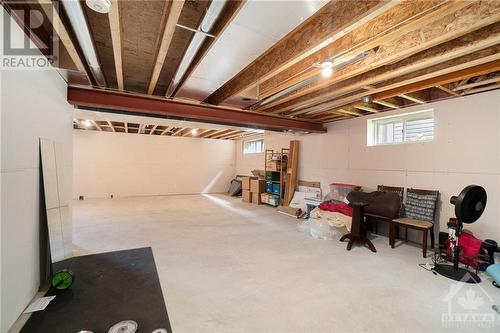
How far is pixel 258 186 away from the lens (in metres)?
7.18

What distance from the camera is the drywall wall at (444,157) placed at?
3.18 meters

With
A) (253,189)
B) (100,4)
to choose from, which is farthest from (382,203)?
(100,4)

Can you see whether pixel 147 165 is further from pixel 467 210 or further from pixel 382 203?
pixel 467 210

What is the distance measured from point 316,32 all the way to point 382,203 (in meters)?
3.22

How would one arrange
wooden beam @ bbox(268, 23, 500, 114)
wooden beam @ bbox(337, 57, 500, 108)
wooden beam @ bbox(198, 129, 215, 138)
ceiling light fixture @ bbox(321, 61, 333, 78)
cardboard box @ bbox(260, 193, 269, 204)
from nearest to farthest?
1. wooden beam @ bbox(268, 23, 500, 114)
2. ceiling light fixture @ bbox(321, 61, 333, 78)
3. wooden beam @ bbox(337, 57, 500, 108)
4. cardboard box @ bbox(260, 193, 269, 204)
5. wooden beam @ bbox(198, 129, 215, 138)

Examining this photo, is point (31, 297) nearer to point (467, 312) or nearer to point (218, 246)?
point (218, 246)

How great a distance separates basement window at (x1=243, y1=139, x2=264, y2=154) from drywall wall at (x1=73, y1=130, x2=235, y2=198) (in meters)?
0.84

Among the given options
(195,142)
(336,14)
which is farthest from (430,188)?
(195,142)

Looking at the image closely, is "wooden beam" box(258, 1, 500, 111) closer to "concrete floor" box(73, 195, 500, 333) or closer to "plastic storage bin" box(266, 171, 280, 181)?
"concrete floor" box(73, 195, 500, 333)

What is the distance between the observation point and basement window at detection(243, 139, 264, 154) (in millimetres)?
8523

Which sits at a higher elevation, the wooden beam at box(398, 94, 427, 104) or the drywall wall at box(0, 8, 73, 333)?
the wooden beam at box(398, 94, 427, 104)

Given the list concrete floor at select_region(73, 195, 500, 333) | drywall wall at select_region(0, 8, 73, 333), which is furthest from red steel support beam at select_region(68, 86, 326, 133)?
concrete floor at select_region(73, 195, 500, 333)

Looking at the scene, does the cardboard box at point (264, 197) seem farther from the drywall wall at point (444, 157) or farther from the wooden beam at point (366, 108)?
the wooden beam at point (366, 108)

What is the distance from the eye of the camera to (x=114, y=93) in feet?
10.8
